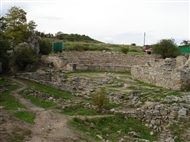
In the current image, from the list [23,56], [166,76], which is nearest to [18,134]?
[166,76]

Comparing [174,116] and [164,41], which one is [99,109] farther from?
[164,41]

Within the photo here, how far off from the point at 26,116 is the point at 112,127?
470cm

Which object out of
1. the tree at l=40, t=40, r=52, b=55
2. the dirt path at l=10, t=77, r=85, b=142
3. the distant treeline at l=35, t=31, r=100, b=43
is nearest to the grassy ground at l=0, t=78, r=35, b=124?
the dirt path at l=10, t=77, r=85, b=142

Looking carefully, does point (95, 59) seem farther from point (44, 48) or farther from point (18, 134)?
point (18, 134)

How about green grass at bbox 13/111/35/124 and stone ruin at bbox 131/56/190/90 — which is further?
stone ruin at bbox 131/56/190/90

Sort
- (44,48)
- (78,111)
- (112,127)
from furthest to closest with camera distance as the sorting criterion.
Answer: (44,48) < (78,111) < (112,127)

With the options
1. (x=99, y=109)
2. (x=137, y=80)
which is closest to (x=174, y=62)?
(x=137, y=80)

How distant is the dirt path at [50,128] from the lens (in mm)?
11516

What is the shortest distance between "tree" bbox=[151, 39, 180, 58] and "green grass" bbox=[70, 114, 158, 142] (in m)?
26.4

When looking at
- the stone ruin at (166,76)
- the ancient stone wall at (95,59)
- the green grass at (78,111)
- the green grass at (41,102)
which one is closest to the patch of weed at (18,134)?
the green grass at (78,111)

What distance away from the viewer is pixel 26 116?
46.9 feet

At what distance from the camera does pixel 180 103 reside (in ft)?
54.7

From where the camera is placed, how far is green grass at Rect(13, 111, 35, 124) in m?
13.7

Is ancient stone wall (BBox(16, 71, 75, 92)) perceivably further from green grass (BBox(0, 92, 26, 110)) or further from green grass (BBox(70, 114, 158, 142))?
green grass (BBox(70, 114, 158, 142))
